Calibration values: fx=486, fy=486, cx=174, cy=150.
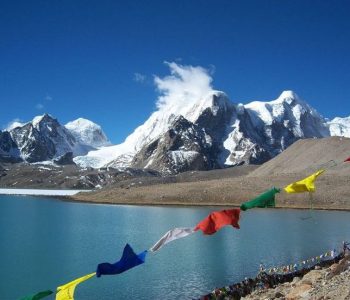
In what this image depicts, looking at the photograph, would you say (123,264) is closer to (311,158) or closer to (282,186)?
(282,186)

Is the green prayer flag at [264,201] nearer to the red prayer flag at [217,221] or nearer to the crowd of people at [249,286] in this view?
the red prayer flag at [217,221]

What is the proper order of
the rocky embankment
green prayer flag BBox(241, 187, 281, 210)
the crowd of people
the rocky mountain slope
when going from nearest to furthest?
green prayer flag BBox(241, 187, 281, 210), the rocky embankment, the crowd of people, the rocky mountain slope

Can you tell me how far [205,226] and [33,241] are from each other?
4397 centimetres

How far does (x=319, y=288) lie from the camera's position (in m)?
20.8

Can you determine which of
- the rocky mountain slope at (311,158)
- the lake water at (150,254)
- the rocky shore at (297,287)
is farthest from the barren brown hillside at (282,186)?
the rocky shore at (297,287)

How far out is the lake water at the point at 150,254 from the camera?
107 ft

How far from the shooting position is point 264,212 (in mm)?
92688

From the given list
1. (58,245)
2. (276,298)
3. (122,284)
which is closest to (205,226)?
(276,298)

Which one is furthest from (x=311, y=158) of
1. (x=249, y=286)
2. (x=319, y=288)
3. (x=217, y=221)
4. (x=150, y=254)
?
(x=217, y=221)

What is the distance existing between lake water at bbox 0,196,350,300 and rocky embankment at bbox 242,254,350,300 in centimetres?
655

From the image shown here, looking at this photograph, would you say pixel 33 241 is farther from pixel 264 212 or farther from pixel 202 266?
pixel 264 212

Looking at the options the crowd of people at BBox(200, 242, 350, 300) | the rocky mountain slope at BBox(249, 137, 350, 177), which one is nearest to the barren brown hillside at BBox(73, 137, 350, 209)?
the rocky mountain slope at BBox(249, 137, 350, 177)

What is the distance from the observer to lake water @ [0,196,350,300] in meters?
32.5

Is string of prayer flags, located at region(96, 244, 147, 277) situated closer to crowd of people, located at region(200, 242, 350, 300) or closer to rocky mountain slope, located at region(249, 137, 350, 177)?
crowd of people, located at region(200, 242, 350, 300)
